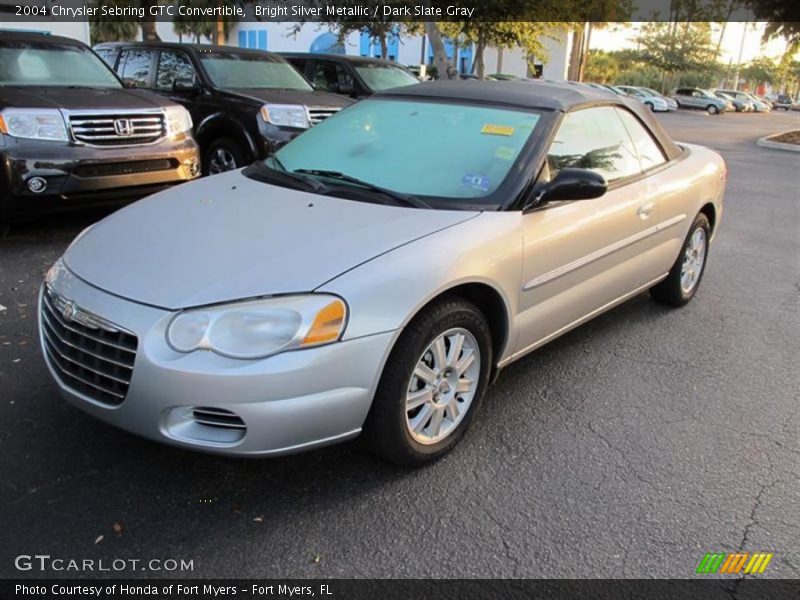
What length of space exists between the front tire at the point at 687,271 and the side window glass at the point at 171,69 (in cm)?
594

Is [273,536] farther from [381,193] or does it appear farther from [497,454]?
[381,193]

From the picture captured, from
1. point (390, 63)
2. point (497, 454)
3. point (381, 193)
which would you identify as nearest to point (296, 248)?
point (381, 193)

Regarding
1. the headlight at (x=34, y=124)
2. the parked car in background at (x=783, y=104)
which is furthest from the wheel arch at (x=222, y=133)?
the parked car in background at (x=783, y=104)

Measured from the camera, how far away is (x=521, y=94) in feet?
12.6

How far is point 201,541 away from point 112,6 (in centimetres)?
2171

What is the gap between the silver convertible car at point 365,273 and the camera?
2.46 m

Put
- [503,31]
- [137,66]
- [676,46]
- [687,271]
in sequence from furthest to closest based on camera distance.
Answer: [676,46]
[503,31]
[137,66]
[687,271]

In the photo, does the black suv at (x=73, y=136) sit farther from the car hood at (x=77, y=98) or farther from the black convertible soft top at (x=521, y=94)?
the black convertible soft top at (x=521, y=94)

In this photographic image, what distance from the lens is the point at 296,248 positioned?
2762mm

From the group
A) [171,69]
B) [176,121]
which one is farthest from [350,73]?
[176,121]

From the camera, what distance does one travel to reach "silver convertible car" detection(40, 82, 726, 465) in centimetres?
246

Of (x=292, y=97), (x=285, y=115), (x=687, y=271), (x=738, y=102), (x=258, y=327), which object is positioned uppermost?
(x=292, y=97)

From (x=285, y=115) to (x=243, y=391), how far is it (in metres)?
5.62

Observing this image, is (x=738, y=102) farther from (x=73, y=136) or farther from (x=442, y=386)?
(x=442, y=386)
